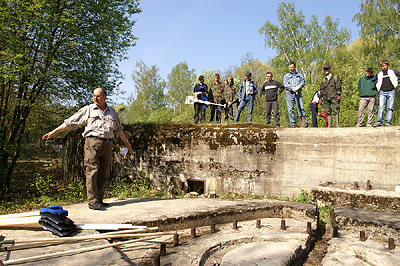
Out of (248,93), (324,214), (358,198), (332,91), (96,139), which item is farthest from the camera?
(248,93)

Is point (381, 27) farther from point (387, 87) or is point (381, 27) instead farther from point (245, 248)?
point (245, 248)

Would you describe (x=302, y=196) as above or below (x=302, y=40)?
below

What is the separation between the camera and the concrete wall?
5.36m

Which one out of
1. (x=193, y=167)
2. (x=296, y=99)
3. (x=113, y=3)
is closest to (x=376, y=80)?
(x=296, y=99)

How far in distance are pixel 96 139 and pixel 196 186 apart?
380cm

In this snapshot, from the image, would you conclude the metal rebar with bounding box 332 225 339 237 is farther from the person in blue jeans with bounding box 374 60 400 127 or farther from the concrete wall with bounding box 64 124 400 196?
the person in blue jeans with bounding box 374 60 400 127

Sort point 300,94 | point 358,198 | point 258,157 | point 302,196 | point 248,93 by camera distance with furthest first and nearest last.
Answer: point 248,93 → point 300,94 → point 258,157 → point 302,196 → point 358,198

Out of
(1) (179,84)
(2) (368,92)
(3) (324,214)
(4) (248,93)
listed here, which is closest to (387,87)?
(2) (368,92)

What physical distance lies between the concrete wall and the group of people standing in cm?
127

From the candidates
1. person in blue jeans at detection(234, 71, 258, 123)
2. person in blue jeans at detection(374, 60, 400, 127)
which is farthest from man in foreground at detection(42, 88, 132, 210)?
person in blue jeans at detection(374, 60, 400, 127)

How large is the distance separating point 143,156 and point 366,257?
A: 5.92 metres

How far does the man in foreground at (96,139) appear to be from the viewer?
3.79 meters

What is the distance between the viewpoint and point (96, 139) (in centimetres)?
384

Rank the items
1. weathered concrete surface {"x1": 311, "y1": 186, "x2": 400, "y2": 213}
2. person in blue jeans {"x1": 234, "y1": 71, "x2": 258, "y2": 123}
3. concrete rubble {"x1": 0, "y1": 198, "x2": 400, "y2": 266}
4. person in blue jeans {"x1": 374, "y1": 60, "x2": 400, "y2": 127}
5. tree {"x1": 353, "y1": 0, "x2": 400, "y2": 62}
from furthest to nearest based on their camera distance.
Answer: tree {"x1": 353, "y1": 0, "x2": 400, "y2": 62} < person in blue jeans {"x1": 234, "y1": 71, "x2": 258, "y2": 123} < person in blue jeans {"x1": 374, "y1": 60, "x2": 400, "y2": 127} < weathered concrete surface {"x1": 311, "y1": 186, "x2": 400, "y2": 213} < concrete rubble {"x1": 0, "y1": 198, "x2": 400, "y2": 266}
